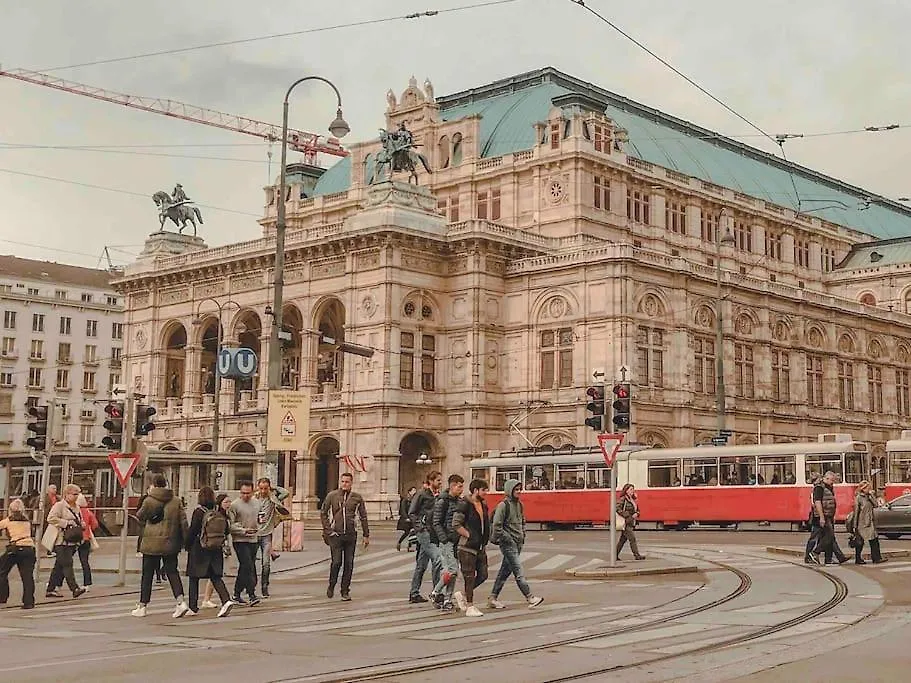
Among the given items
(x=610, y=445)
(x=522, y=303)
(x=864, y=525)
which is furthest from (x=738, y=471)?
(x=610, y=445)

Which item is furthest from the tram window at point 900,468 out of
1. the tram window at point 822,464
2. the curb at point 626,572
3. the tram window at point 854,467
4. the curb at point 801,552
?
the curb at point 626,572

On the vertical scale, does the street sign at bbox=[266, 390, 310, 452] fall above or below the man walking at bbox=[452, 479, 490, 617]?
above

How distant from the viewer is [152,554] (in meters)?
17.6

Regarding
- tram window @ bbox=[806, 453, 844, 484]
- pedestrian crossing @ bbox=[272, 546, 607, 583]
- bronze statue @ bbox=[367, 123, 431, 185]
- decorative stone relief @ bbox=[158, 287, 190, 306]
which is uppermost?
bronze statue @ bbox=[367, 123, 431, 185]

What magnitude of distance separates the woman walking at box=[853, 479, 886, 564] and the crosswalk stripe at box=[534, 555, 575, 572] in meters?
6.33

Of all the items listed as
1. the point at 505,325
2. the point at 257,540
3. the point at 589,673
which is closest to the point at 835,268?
the point at 505,325

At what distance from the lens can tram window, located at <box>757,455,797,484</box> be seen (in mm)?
44188

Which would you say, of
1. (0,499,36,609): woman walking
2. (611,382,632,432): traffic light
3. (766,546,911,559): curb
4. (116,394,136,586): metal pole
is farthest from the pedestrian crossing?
(0,499,36,609): woman walking

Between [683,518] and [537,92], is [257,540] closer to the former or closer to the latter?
[683,518]

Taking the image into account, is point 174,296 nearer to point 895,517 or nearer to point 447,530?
point 895,517

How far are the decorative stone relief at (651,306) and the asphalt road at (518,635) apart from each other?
38.2 meters

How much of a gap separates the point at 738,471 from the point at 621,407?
21.8 metres

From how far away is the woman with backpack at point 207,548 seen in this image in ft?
57.6

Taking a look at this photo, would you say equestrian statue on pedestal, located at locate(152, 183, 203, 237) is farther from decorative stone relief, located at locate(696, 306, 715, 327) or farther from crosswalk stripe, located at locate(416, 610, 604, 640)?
crosswalk stripe, located at locate(416, 610, 604, 640)
